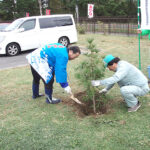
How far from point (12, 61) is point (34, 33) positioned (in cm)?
191

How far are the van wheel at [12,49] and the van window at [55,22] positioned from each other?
5.07ft

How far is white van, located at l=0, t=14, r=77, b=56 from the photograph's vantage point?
29.3 ft

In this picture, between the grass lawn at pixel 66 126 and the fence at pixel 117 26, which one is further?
the fence at pixel 117 26

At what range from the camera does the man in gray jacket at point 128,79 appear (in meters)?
3.20

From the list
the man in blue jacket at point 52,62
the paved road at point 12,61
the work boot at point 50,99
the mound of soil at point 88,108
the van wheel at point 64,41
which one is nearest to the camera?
the man in blue jacket at point 52,62

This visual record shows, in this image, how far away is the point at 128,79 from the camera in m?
3.38

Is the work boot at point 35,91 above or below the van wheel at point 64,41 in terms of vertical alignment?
below

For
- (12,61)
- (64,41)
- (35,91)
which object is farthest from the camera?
(64,41)

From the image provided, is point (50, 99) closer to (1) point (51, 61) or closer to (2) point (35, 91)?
(2) point (35, 91)

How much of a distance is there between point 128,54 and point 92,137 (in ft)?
18.9

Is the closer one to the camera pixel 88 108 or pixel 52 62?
pixel 52 62

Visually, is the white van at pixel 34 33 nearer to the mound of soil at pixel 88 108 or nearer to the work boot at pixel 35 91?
the work boot at pixel 35 91

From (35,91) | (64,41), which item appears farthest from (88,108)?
(64,41)

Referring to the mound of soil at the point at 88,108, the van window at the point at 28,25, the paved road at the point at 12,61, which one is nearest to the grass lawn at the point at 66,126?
the mound of soil at the point at 88,108
